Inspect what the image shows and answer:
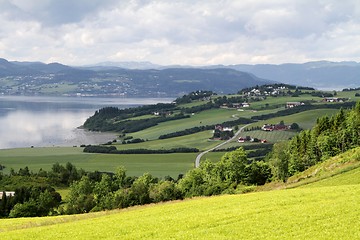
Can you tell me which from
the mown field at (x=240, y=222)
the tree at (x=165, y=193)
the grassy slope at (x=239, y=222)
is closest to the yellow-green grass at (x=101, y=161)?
the tree at (x=165, y=193)

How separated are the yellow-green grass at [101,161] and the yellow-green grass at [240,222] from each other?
308ft

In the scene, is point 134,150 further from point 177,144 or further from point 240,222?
point 240,222

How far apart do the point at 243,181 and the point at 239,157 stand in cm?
482

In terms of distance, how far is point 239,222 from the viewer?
81.1 feet

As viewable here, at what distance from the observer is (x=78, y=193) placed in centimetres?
9194

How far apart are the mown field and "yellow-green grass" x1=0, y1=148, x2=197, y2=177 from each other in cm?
9389

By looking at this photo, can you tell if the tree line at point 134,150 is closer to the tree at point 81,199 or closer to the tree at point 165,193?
the tree at point 81,199

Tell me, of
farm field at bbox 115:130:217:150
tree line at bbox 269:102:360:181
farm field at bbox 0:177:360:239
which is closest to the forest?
tree line at bbox 269:102:360:181

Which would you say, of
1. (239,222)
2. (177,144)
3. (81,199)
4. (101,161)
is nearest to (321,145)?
(81,199)

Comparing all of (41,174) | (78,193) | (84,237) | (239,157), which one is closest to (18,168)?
(41,174)

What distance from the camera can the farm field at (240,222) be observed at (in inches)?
863

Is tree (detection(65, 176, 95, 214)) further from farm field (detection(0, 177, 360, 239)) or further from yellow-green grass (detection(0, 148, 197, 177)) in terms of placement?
farm field (detection(0, 177, 360, 239))

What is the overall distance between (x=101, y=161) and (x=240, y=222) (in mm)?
132939

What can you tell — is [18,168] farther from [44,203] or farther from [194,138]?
[194,138]
